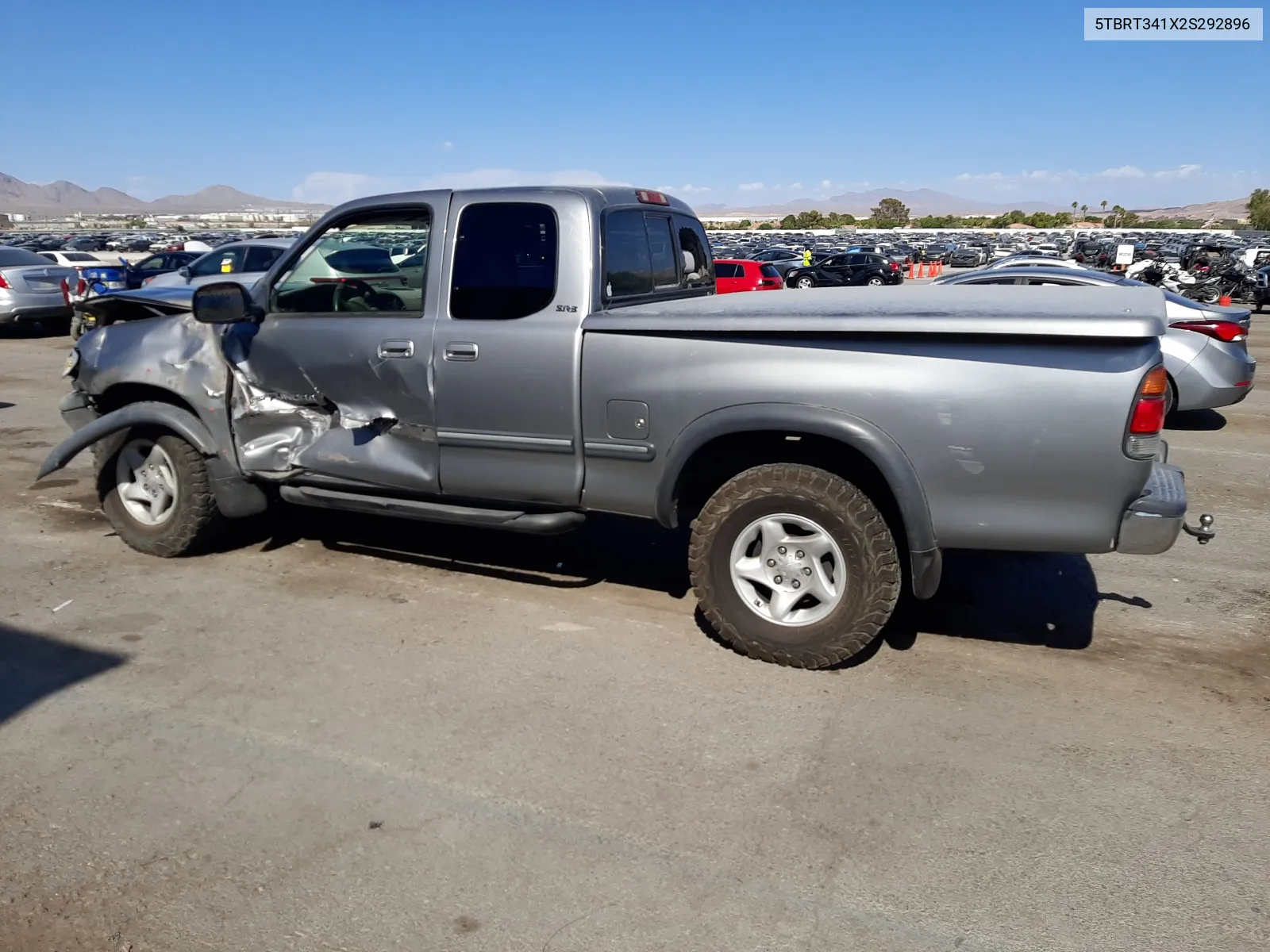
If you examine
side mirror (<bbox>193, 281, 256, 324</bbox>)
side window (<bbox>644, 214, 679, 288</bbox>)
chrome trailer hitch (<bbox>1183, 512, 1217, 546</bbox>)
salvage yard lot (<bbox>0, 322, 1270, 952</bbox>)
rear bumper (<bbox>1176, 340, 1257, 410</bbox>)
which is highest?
side window (<bbox>644, 214, 679, 288</bbox>)

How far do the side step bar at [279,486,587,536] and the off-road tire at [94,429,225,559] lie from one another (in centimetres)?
51

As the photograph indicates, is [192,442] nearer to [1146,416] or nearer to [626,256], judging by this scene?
[626,256]

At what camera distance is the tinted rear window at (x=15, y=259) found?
1770cm

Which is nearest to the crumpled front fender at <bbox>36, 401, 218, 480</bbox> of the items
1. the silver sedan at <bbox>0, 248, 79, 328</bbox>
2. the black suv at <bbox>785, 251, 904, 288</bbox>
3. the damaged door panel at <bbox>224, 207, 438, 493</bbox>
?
the damaged door panel at <bbox>224, 207, 438, 493</bbox>

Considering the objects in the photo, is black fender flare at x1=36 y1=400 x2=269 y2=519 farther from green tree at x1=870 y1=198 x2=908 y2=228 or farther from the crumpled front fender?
green tree at x1=870 y1=198 x2=908 y2=228

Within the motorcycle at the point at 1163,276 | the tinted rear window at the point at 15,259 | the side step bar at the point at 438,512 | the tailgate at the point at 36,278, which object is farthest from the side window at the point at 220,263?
the motorcycle at the point at 1163,276

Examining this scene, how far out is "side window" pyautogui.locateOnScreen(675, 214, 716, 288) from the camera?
5977mm

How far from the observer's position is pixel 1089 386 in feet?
12.2

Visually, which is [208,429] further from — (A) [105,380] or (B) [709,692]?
(B) [709,692]

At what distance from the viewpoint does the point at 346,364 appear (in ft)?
16.8

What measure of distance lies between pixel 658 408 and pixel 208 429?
8.65 ft

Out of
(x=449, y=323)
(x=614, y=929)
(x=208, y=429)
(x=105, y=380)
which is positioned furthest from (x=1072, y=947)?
(x=105, y=380)

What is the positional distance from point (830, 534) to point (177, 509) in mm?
3708

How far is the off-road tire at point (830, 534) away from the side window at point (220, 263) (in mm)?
13730
